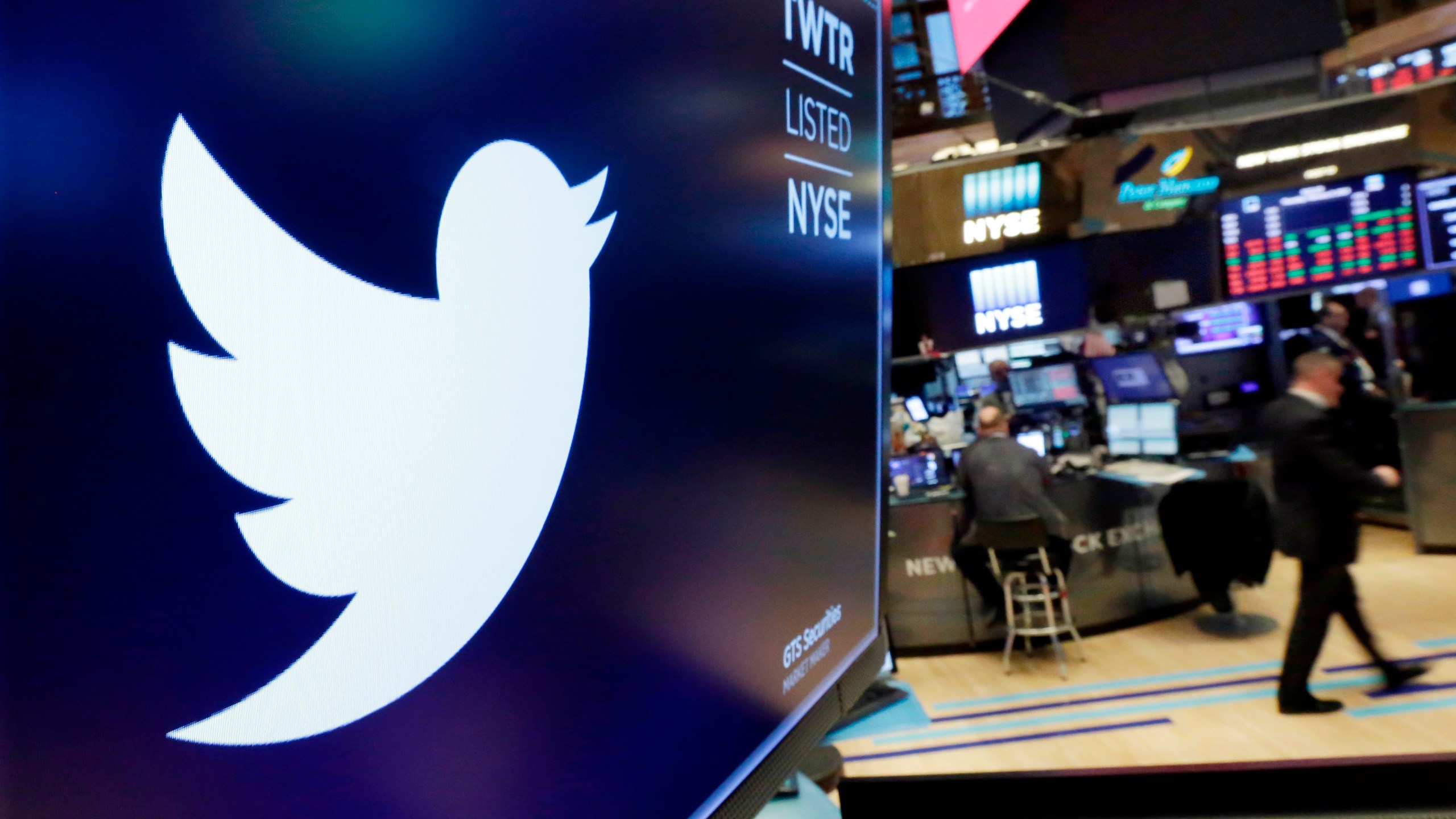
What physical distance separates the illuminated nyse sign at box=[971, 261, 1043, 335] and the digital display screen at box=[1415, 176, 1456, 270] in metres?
2.42

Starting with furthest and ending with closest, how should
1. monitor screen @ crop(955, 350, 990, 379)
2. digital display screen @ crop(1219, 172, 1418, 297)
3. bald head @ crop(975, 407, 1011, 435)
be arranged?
monitor screen @ crop(955, 350, 990, 379)
digital display screen @ crop(1219, 172, 1418, 297)
bald head @ crop(975, 407, 1011, 435)

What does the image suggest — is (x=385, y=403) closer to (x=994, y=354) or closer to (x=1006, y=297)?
(x=1006, y=297)

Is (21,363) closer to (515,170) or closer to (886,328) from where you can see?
(515,170)

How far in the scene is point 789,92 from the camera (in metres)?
1.05

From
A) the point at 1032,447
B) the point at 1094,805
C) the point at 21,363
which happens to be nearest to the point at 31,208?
the point at 21,363

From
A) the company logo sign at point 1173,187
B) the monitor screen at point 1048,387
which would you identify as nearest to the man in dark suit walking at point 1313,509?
the company logo sign at point 1173,187

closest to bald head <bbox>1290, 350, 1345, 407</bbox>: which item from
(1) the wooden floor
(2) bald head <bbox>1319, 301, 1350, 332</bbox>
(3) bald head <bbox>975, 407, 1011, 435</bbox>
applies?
(1) the wooden floor

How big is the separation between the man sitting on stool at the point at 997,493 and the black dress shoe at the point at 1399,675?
5.26 feet

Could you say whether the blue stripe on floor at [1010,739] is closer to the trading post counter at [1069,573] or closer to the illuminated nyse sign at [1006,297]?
the trading post counter at [1069,573]

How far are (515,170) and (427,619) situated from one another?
0.96ft

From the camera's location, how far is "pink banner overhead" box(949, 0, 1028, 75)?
3.26 meters

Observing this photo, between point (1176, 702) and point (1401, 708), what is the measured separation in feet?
2.95

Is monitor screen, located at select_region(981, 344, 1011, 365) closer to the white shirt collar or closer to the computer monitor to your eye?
the computer monitor

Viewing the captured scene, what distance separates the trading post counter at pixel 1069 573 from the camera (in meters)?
5.68
